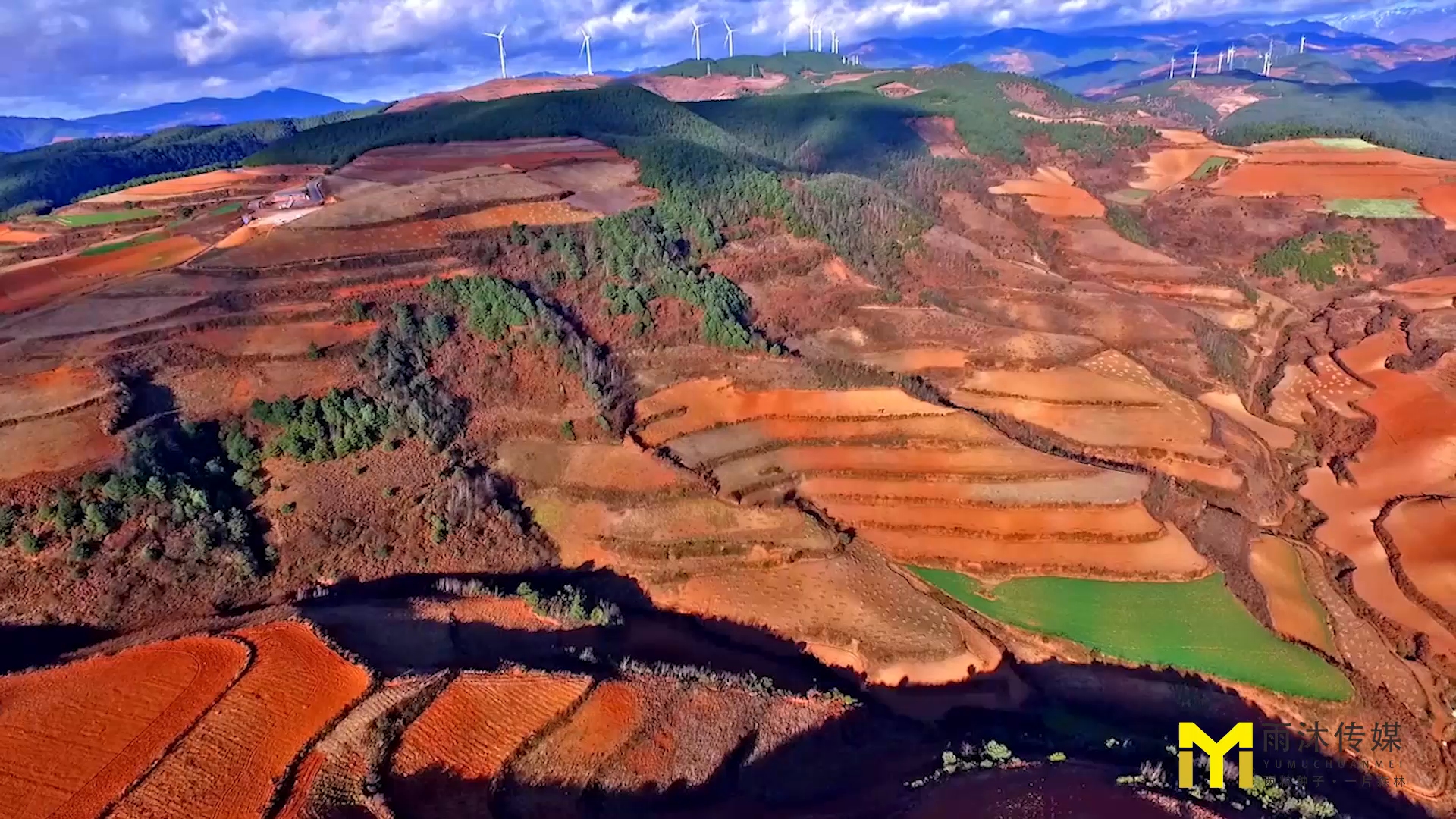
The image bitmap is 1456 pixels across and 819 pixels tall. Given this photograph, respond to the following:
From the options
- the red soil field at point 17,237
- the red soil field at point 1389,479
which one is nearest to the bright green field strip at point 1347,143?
the red soil field at point 1389,479

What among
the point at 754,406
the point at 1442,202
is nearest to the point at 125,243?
the point at 754,406

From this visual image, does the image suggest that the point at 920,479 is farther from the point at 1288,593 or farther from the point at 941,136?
the point at 941,136

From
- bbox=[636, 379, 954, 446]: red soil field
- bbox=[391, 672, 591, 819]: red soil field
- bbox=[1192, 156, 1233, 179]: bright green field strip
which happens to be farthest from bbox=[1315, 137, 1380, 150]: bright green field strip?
bbox=[391, 672, 591, 819]: red soil field

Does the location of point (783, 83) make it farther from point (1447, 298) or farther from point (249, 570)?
point (249, 570)

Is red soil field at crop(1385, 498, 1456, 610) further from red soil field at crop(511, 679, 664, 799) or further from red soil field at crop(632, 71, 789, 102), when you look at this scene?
red soil field at crop(632, 71, 789, 102)

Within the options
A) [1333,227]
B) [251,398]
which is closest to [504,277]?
[251,398]
